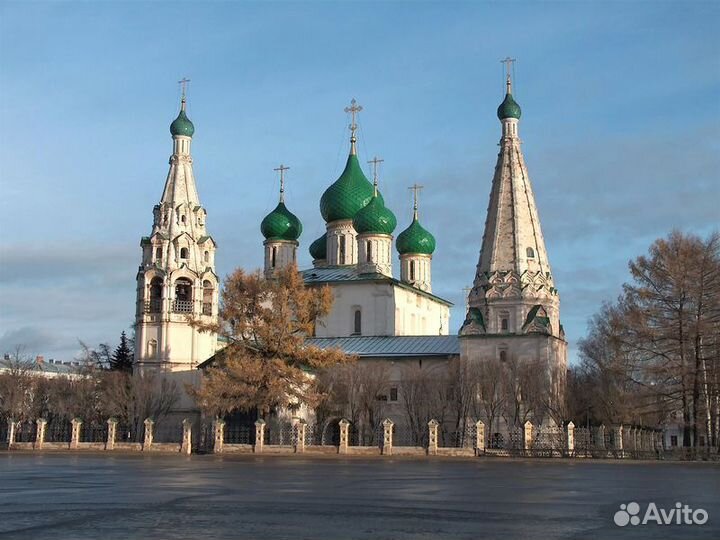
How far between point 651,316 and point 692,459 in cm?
531

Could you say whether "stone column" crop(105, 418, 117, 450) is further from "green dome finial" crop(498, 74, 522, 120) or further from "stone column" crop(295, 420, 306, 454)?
"green dome finial" crop(498, 74, 522, 120)

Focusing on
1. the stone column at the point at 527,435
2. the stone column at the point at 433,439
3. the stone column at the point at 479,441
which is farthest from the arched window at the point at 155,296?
the stone column at the point at 527,435

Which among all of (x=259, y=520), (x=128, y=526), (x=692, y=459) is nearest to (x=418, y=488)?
(x=259, y=520)

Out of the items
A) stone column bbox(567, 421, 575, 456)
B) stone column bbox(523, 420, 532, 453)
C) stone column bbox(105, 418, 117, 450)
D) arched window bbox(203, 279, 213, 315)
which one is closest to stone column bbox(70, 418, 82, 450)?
stone column bbox(105, 418, 117, 450)

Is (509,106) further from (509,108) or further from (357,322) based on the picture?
(357,322)

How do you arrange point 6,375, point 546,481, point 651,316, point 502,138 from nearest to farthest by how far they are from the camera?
point 546,481, point 651,316, point 502,138, point 6,375

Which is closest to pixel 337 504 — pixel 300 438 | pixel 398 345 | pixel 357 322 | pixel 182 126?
pixel 300 438

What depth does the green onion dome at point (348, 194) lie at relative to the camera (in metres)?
54.5

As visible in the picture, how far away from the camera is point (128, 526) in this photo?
11.4m

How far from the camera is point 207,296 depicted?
4959 centimetres

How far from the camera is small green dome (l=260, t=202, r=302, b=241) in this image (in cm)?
5572

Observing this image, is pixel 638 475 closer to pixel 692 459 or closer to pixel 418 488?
pixel 418 488

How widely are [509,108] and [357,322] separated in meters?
13.6

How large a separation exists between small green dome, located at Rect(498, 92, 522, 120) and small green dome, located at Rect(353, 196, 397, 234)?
9.04 m
